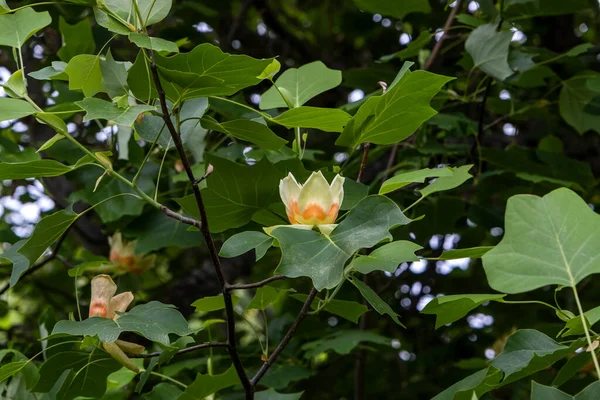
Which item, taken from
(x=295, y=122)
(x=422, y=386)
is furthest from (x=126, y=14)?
(x=422, y=386)

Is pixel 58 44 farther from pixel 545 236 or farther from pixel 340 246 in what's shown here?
pixel 545 236

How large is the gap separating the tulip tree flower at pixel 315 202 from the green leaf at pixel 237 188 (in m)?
0.09

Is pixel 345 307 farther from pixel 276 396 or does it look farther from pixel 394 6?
pixel 394 6

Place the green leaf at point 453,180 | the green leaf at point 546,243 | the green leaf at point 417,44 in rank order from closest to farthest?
1. the green leaf at point 546,243
2. the green leaf at point 453,180
3. the green leaf at point 417,44

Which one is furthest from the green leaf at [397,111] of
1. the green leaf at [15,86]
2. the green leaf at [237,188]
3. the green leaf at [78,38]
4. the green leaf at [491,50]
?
the green leaf at [78,38]

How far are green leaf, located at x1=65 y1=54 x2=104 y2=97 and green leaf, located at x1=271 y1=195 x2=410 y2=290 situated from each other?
0.33 m

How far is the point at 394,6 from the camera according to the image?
187 centimetres

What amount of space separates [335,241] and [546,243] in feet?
0.79

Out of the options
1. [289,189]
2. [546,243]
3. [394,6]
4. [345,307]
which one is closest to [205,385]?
[345,307]

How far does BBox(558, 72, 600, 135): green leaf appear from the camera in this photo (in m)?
1.77

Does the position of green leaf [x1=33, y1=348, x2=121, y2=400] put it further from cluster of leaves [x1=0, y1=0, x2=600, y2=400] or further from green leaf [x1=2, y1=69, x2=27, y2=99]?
green leaf [x1=2, y1=69, x2=27, y2=99]

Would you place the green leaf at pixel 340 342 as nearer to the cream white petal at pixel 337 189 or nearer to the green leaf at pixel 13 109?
the cream white petal at pixel 337 189

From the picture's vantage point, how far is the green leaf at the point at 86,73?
3.21ft

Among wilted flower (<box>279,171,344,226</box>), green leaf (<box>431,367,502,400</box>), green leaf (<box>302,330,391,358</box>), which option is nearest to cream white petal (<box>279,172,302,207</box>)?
wilted flower (<box>279,171,344,226</box>)
